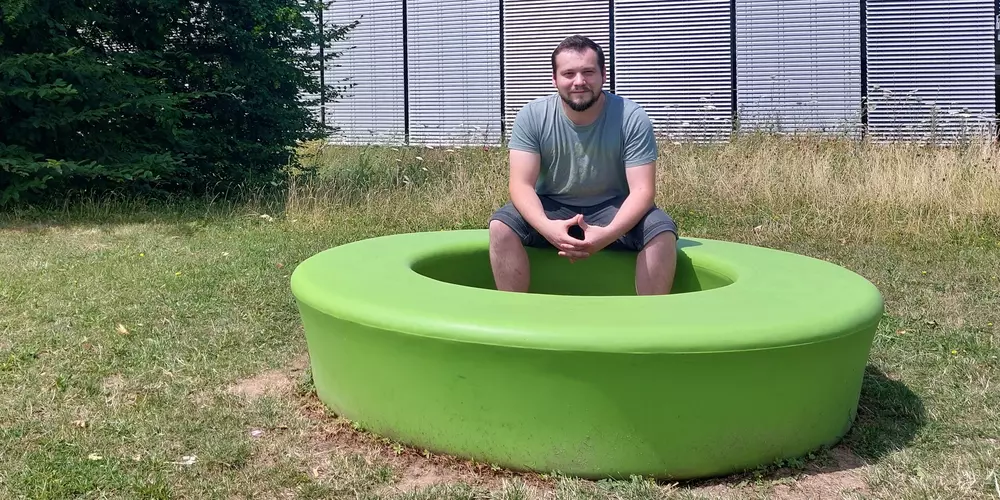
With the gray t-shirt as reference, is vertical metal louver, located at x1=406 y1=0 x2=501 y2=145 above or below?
above

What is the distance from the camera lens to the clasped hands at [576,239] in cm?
318

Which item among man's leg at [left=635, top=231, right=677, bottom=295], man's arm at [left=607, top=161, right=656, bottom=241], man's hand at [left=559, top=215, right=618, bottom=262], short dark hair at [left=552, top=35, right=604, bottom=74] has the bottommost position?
man's leg at [left=635, top=231, right=677, bottom=295]

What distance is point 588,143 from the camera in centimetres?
344

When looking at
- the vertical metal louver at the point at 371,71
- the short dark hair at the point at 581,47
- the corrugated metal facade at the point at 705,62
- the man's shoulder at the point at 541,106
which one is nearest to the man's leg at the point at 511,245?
the man's shoulder at the point at 541,106

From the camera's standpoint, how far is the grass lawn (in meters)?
2.56

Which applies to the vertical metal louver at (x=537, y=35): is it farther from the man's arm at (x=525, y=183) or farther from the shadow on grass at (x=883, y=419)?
the shadow on grass at (x=883, y=419)

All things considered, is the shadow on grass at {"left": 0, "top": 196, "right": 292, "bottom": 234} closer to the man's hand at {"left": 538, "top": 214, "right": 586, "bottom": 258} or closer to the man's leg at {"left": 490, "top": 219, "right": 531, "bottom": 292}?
the man's leg at {"left": 490, "top": 219, "right": 531, "bottom": 292}

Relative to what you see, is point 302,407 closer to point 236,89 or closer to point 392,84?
point 236,89

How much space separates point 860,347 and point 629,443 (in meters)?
0.84

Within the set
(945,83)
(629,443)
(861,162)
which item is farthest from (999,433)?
(945,83)

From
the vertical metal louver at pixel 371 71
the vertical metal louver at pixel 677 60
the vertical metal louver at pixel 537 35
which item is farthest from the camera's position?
the vertical metal louver at pixel 371 71

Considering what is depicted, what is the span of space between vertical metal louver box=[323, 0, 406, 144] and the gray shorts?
996 cm

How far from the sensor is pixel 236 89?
8031 mm

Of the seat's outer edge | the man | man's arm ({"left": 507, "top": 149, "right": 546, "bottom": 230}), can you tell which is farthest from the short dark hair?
the seat's outer edge
